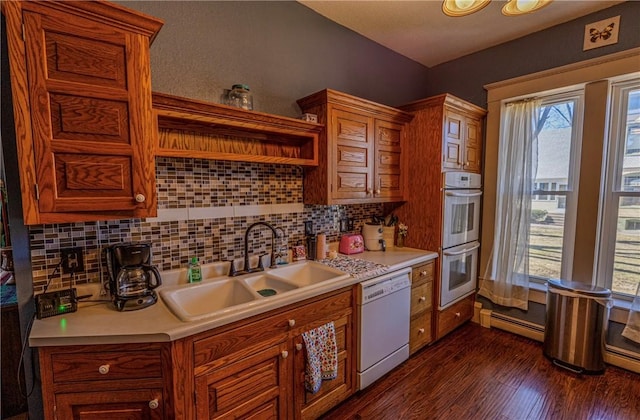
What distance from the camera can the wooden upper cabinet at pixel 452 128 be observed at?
8.08 ft

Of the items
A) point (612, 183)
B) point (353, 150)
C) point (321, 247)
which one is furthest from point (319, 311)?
point (612, 183)

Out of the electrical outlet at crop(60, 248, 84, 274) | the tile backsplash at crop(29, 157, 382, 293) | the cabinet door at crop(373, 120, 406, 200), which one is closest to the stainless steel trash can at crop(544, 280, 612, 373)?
the cabinet door at crop(373, 120, 406, 200)

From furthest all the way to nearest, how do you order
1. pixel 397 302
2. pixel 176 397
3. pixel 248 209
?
pixel 397 302
pixel 248 209
pixel 176 397

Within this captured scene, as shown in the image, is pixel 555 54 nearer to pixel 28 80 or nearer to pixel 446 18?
Result: pixel 446 18

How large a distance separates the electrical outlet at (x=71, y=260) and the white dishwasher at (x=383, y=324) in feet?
5.19

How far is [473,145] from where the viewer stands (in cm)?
285

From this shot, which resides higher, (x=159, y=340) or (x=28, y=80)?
(x=28, y=80)

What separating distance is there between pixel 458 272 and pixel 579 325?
2.99ft

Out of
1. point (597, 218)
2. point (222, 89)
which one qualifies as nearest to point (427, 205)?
point (597, 218)

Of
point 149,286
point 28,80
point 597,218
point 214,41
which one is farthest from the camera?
point 597,218

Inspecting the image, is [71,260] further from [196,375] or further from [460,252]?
[460,252]

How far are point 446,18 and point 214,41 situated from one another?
188cm

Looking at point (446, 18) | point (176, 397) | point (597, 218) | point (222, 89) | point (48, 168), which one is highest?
point (446, 18)

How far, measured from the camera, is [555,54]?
2.49m
